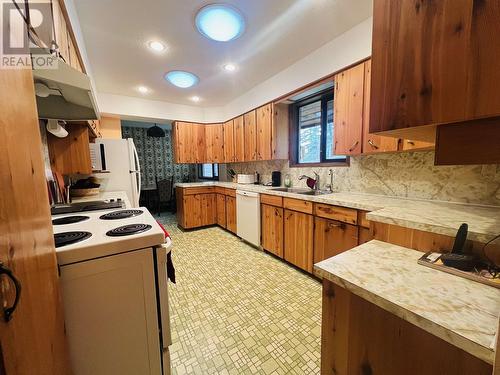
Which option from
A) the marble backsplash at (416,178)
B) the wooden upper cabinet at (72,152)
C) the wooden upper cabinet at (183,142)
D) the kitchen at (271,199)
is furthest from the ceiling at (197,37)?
the marble backsplash at (416,178)

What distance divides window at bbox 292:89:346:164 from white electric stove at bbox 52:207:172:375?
219 centimetres

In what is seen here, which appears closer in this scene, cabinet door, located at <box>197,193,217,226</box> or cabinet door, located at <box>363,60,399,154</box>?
cabinet door, located at <box>363,60,399,154</box>

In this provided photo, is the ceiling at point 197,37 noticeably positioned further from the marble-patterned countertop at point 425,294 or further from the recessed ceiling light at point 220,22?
the marble-patterned countertop at point 425,294

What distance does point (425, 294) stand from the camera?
2.15 ft

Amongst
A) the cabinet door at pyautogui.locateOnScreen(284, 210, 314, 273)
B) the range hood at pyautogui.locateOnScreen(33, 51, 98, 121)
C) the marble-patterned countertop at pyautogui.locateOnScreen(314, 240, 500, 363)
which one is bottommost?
the cabinet door at pyautogui.locateOnScreen(284, 210, 314, 273)

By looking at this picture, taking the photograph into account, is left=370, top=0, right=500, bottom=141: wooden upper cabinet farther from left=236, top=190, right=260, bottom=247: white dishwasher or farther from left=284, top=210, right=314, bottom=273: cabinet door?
left=236, top=190, right=260, bottom=247: white dishwasher

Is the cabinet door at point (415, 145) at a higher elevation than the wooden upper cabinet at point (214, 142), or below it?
below

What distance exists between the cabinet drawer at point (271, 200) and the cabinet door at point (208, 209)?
1.56 meters

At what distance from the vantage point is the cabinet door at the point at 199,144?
4312 millimetres

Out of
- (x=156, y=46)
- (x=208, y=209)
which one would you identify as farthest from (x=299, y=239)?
(x=156, y=46)

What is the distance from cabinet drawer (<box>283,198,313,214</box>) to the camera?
219cm

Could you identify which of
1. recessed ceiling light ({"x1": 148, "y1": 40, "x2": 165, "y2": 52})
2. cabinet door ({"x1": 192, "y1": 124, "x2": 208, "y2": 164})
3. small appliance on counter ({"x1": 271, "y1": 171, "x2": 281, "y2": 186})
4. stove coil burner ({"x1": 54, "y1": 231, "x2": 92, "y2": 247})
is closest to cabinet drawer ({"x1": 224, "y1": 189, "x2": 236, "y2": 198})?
small appliance on counter ({"x1": 271, "y1": 171, "x2": 281, "y2": 186})

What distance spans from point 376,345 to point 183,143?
165 inches

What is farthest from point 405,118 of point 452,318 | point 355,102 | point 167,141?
point 167,141
